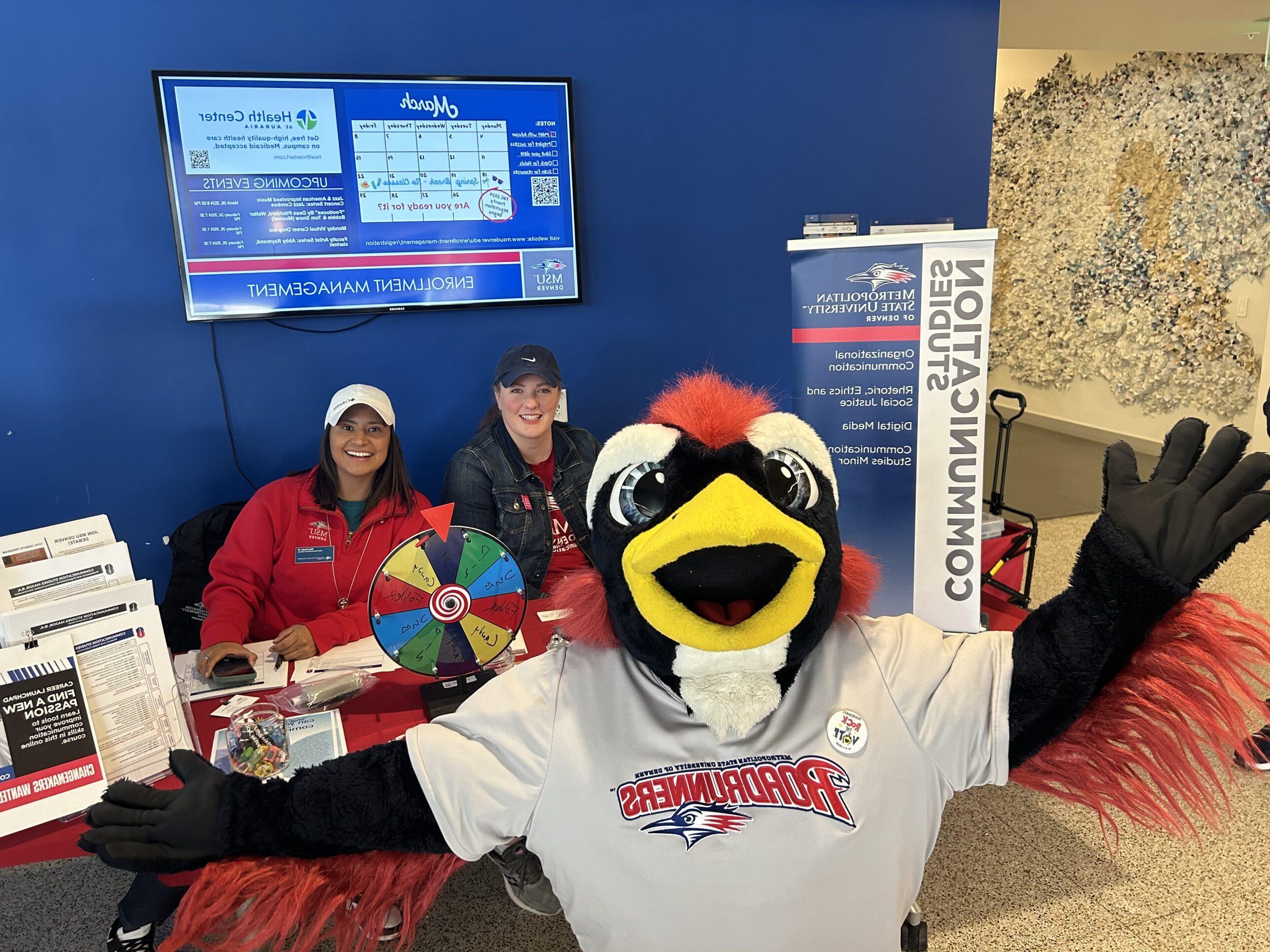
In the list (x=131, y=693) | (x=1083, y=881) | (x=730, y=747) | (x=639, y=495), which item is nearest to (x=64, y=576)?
(x=131, y=693)

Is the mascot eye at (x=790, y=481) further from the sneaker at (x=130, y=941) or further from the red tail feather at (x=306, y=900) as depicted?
the sneaker at (x=130, y=941)

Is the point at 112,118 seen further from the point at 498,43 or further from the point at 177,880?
the point at 177,880

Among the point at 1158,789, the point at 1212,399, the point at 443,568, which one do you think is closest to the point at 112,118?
the point at 443,568

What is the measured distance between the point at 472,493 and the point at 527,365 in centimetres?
42

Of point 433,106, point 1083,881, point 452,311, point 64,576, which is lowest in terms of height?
point 1083,881

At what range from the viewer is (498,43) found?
113 inches

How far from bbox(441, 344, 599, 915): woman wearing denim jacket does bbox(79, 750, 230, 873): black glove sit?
160 cm

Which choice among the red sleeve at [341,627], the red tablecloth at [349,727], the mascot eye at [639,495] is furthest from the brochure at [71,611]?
the mascot eye at [639,495]

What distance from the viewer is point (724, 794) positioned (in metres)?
0.92

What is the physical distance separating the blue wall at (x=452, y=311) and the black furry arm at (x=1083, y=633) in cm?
242

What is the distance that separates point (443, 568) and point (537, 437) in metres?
1.05

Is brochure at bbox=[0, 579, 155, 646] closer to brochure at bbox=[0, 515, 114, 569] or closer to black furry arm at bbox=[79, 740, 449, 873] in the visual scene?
→ brochure at bbox=[0, 515, 114, 569]

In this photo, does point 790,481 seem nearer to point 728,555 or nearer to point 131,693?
point 728,555

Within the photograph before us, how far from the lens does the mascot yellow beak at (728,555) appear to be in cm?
86
